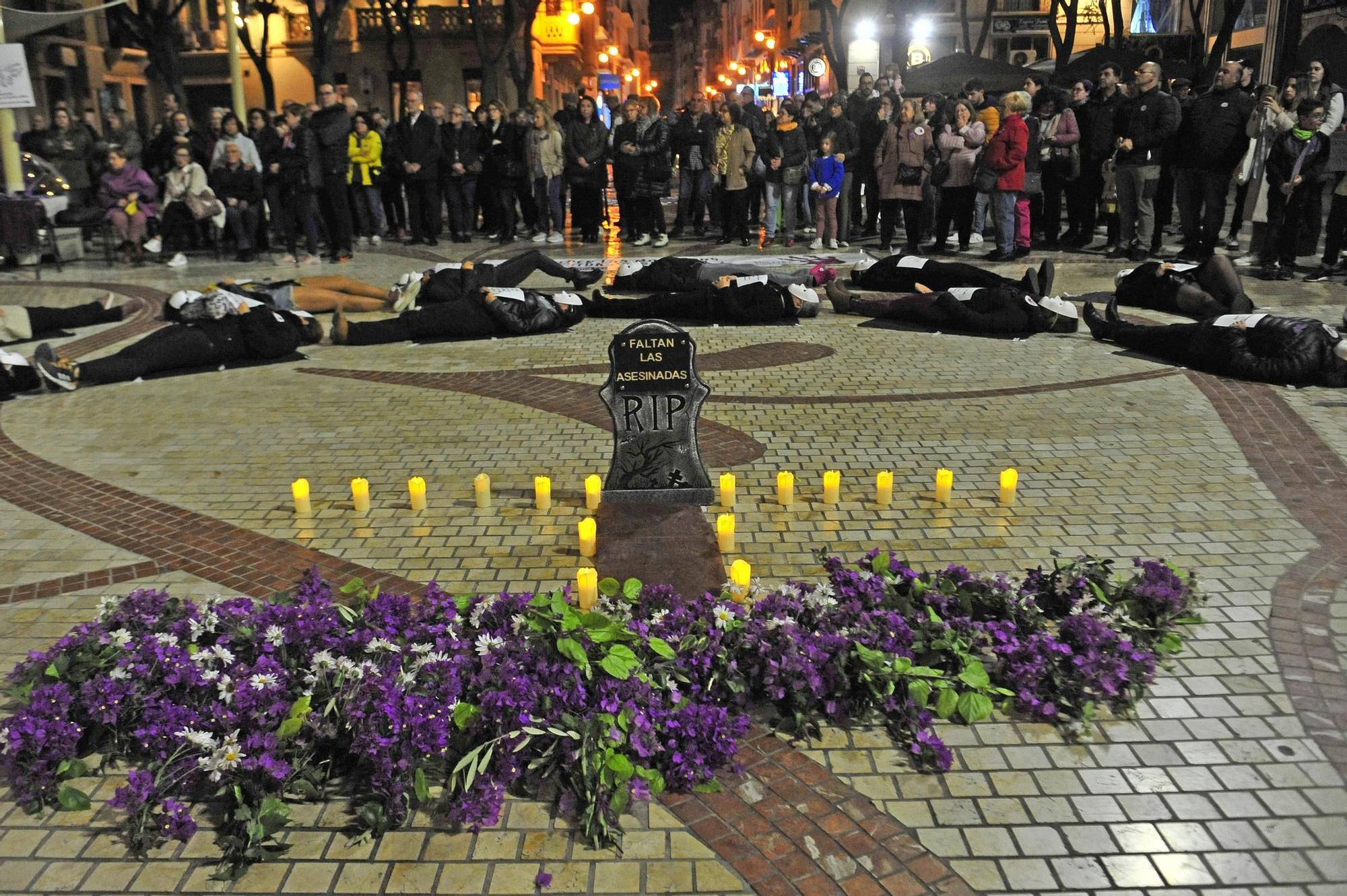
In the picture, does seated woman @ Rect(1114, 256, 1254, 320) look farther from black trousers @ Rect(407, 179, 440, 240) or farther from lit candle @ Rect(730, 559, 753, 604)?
black trousers @ Rect(407, 179, 440, 240)

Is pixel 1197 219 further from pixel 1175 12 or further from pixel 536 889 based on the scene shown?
pixel 1175 12

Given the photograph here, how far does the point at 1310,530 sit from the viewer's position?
5883 mm

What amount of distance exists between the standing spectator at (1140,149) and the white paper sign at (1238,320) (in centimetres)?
598

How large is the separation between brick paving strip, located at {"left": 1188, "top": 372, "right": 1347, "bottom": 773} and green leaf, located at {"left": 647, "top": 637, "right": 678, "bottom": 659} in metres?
2.28

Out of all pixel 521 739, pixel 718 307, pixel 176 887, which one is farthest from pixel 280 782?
pixel 718 307

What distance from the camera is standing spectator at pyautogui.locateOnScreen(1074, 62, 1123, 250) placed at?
15.3 m

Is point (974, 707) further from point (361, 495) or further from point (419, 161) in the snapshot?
point (419, 161)

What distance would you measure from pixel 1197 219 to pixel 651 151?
7.85 metres

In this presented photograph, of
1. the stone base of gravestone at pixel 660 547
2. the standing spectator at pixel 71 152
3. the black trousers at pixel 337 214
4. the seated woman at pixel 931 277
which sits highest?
the standing spectator at pixel 71 152

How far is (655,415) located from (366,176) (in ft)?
41.5

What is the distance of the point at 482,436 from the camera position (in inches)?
308

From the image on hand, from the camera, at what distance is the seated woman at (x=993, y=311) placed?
10695mm

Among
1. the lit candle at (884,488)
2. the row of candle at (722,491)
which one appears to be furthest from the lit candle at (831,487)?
the lit candle at (884,488)

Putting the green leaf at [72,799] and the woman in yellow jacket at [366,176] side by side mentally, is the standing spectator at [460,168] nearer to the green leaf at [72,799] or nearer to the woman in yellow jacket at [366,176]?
the woman in yellow jacket at [366,176]
